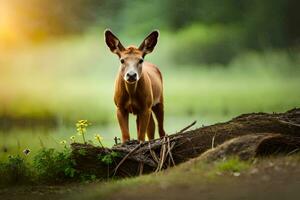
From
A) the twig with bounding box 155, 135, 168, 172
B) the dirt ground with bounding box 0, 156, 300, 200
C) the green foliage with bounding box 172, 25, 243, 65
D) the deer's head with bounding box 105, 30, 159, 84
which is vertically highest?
the green foliage with bounding box 172, 25, 243, 65

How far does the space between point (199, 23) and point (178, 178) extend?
4.05 m

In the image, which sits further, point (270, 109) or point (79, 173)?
point (270, 109)

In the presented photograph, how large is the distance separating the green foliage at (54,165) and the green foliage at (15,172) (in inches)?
4.9

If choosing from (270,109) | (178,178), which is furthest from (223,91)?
(178,178)

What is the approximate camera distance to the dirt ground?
13.9ft

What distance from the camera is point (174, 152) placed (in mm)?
6051

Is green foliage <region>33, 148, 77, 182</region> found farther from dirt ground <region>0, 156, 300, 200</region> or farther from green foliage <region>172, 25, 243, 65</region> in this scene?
green foliage <region>172, 25, 243, 65</region>

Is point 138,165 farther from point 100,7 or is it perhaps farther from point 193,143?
point 100,7

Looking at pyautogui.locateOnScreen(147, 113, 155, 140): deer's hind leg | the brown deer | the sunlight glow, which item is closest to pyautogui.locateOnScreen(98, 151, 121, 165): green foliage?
the brown deer

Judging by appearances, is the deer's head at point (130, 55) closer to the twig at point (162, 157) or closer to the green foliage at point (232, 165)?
the twig at point (162, 157)

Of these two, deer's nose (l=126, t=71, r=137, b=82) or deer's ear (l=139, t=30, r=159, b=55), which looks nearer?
deer's nose (l=126, t=71, r=137, b=82)

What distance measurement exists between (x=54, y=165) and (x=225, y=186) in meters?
2.26

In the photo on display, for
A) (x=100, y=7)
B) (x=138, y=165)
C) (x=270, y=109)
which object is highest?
(x=100, y=7)

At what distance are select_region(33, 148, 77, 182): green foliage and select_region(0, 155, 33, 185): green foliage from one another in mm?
125
